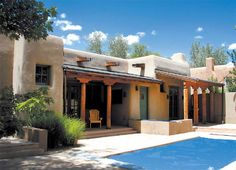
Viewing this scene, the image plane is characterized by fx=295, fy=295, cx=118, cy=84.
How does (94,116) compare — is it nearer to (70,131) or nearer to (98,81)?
(98,81)

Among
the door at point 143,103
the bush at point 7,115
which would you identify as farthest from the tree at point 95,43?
the bush at point 7,115

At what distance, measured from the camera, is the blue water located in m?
10.2

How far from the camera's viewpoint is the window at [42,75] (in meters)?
15.0

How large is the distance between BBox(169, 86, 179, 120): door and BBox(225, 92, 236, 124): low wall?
4.12 meters

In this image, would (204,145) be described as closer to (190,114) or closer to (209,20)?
(190,114)

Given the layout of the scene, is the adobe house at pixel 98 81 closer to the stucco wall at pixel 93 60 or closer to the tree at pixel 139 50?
the stucco wall at pixel 93 60

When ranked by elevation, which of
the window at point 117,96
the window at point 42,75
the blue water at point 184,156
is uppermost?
the window at point 42,75

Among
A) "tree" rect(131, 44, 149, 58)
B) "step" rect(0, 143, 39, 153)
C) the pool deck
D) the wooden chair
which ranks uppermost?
"tree" rect(131, 44, 149, 58)

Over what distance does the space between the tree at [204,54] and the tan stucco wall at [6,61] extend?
54.8m

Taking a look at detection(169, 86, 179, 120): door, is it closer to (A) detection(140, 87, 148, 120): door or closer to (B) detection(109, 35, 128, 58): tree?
(A) detection(140, 87, 148, 120): door

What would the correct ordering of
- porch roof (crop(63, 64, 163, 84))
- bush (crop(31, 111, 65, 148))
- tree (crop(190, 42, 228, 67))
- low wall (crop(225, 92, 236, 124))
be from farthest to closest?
tree (crop(190, 42, 228, 67))
low wall (crop(225, 92, 236, 124))
porch roof (crop(63, 64, 163, 84))
bush (crop(31, 111, 65, 148))

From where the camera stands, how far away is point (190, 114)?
26203 millimetres

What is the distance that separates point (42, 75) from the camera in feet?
→ 49.7

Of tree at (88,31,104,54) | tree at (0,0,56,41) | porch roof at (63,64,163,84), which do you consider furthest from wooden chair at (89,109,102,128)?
tree at (88,31,104,54)
